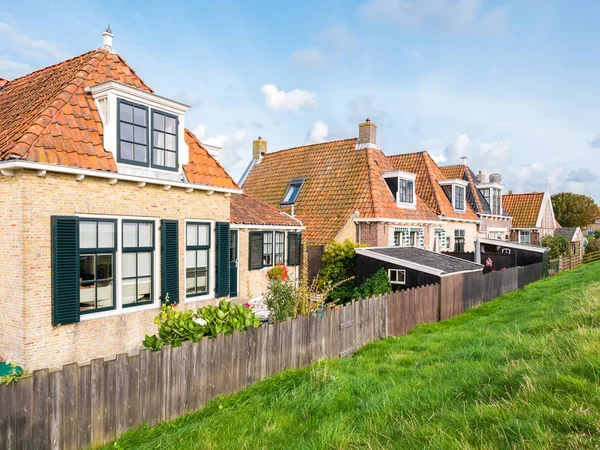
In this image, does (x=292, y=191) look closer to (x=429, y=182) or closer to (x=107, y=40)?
(x=429, y=182)

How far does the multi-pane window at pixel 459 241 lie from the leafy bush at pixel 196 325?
69.0ft

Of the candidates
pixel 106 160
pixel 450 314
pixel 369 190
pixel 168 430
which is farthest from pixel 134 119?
pixel 369 190

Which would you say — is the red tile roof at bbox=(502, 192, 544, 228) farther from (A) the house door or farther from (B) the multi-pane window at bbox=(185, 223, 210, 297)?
(B) the multi-pane window at bbox=(185, 223, 210, 297)

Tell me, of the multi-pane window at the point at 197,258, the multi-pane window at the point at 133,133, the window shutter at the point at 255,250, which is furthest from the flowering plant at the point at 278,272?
the multi-pane window at the point at 133,133

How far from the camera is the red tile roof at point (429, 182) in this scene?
24281 mm

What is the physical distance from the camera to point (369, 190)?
20.4 metres

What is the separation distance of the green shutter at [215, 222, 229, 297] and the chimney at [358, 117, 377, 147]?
12.5m

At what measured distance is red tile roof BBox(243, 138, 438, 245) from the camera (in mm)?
20188

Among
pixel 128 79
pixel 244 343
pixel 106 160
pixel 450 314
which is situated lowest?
pixel 450 314

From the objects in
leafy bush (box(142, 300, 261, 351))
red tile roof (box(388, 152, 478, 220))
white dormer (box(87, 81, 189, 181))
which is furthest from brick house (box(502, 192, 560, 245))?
leafy bush (box(142, 300, 261, 351))

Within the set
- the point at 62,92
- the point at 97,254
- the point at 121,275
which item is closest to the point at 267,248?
the point at 121,275

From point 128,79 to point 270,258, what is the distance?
8772mm

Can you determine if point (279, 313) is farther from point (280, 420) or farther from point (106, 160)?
point (106, 160)

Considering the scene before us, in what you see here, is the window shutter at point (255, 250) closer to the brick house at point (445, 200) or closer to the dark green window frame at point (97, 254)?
the dark green window frame at point (97, 254)
